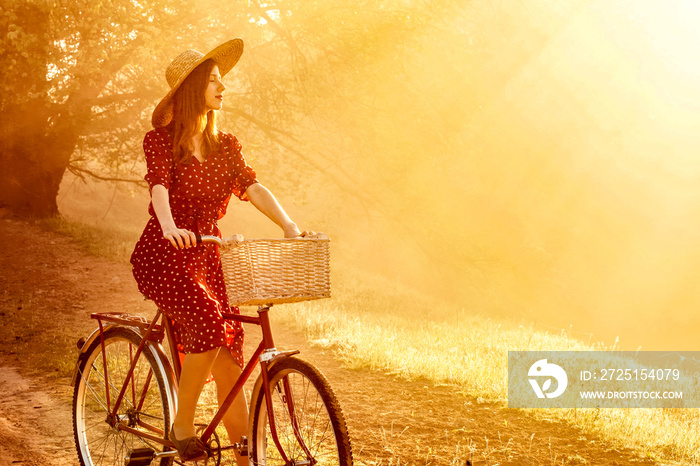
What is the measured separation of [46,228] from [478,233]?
9.85 meters

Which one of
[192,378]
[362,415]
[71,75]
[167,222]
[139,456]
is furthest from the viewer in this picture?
[71,75]

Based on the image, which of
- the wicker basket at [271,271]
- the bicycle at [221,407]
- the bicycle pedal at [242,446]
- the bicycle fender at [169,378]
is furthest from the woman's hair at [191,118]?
the bicycle pedal at [242,446]

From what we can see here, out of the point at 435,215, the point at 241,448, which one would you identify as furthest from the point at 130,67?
the point at 241,448

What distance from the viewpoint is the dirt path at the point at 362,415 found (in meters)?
4.96

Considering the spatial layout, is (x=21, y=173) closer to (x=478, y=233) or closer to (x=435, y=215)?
(x=435, y=215)

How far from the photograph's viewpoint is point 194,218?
3695 millimetres

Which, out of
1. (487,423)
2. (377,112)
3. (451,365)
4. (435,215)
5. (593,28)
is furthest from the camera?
(593,28)

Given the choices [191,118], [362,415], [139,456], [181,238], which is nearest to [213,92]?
[191,118]

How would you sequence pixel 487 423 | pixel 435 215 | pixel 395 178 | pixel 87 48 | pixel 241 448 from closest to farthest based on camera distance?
pixel 241 448
pixel 487 423
pixel 87 48
pixel 395 178
pixel 435 215

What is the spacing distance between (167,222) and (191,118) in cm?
62

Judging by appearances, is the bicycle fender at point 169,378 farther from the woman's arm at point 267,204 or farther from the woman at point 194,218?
the woman's arm at point 267,204

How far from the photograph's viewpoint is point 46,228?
15.1 meters

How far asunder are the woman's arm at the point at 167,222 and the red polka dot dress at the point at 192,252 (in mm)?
72

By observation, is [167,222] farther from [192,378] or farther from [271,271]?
[192,378]
